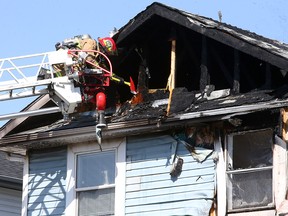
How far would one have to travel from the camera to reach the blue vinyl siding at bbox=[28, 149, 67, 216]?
17.7 meters

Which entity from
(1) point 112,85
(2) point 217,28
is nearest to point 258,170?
(2) point 217,28

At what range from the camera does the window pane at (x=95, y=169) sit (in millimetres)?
17344

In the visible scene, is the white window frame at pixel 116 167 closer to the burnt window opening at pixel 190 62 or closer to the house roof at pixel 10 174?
the burnt window opening at pixel 190 62

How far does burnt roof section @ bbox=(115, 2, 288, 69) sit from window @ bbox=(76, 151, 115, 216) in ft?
6.64

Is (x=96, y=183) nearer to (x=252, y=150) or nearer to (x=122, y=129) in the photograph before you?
(x=122, y=129)

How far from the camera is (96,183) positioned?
57.2 feet

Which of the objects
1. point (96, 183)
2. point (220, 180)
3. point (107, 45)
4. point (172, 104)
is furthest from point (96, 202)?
point (107, 45)

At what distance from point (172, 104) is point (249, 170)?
6.19 feet

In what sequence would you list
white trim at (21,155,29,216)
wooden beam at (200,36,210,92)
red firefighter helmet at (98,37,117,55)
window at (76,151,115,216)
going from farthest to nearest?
white trim at (21,155,29,216) < red firefighter helmet at (98,37,117,55) < window at (76,151,115,216) < wooden beam at (200,36,210,92)

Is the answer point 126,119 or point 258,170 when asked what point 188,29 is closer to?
point 126,119

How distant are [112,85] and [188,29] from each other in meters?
1.70

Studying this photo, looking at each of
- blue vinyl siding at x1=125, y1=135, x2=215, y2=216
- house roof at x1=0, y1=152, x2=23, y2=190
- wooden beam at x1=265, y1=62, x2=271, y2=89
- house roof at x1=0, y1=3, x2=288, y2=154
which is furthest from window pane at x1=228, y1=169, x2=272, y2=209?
house roof at x1=0, y1=152, x2=23, y2=190

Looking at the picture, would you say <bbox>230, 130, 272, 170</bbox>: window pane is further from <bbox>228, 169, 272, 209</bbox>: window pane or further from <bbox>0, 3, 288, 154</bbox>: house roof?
<bbox>0, 3, 288, 154</bbox>: house roof

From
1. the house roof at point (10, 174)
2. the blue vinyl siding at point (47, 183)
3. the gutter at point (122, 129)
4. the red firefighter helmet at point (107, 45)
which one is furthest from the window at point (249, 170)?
the house roof at point (10, 174)
